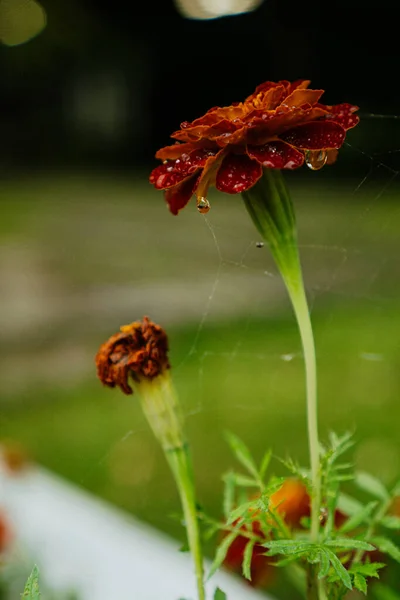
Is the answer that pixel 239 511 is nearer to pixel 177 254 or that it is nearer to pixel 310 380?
pixel 310 380

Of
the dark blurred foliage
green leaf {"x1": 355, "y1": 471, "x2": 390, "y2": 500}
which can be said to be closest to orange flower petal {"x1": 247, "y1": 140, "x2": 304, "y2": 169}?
green leaf {"x1": 355, "y1": 471, "x2": 390, "y2": 500}

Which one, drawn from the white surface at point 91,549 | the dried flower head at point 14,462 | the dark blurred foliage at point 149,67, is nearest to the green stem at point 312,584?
the white surface at point 91,549

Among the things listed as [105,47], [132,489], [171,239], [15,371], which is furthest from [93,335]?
[105,47]

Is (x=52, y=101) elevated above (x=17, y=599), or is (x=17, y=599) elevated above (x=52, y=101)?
(x=52, y=101)

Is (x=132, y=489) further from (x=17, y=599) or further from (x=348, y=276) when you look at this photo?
(x=348, y=276)

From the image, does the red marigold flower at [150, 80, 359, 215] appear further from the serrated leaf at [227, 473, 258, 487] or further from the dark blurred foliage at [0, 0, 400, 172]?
the dark blurred foliage at [0, 0, 400, 172]

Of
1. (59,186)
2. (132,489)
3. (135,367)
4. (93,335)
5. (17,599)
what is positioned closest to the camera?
(135,367)

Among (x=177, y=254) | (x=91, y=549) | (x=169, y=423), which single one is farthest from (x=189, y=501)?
(x=177, y=254)
